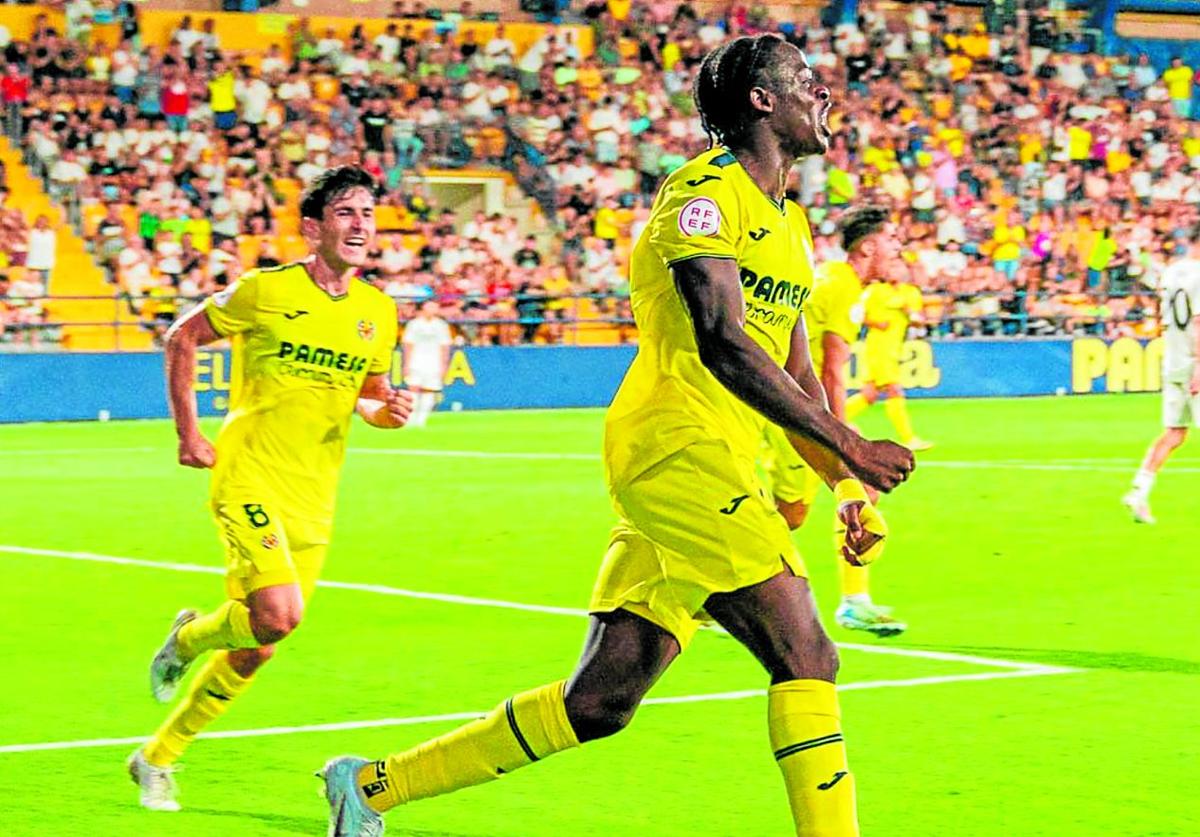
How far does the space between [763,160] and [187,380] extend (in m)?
2.99

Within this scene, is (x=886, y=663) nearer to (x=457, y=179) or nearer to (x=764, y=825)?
(x=764, y=825)

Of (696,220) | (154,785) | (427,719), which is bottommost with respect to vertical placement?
(427,719)

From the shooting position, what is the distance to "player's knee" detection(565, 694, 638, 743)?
545 centimetres

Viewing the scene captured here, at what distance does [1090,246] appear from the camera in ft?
137

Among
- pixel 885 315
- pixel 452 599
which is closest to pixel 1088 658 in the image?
pixel 452 599

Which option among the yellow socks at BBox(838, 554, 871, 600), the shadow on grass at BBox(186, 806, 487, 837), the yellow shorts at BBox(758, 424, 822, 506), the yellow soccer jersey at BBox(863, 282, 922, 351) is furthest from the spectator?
the shadow on grass at BBox(186, 806, 487, 837)

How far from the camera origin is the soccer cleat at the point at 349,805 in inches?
225

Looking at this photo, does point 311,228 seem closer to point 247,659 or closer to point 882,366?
point 247,659

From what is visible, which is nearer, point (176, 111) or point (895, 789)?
point (895, 789)

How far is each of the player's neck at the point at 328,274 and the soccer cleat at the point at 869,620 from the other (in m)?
4.01

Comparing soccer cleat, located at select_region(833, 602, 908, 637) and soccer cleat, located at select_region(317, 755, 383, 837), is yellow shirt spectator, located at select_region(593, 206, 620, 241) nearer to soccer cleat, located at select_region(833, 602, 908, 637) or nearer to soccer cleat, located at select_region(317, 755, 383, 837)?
soccer cleat, located at select_region(833, 602, 908, 637)

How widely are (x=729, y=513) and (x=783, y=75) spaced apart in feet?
3.80

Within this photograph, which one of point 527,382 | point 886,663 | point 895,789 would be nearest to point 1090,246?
point 527,382

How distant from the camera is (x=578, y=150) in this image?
3784 centimetres
